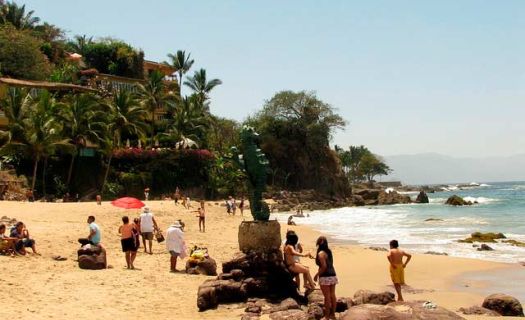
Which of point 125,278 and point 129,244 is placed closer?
point 125,278

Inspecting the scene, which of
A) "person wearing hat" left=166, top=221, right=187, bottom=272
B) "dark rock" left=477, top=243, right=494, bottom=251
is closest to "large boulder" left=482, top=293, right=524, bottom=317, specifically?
"person wearing hat" left=166, top=221, right=187, bottom=272

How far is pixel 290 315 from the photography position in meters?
8.51

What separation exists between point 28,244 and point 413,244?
16.2m

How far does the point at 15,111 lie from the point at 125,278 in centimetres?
2652

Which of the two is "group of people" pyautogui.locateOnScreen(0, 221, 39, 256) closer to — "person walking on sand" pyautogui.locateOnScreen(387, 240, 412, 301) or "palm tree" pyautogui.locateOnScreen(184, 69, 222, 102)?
"person walking on sand" pyautogui.locateOnScreen(387, 240, 412, 301)

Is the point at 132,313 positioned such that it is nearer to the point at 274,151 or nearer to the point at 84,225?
the point at 84,225

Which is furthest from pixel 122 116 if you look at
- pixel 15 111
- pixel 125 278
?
pixel 125 278

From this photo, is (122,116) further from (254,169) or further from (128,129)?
(254,169)

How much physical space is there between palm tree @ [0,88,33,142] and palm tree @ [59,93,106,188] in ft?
9.01

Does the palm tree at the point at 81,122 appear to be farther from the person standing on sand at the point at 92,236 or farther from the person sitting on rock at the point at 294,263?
the person sitting on rock at the point at 294,263

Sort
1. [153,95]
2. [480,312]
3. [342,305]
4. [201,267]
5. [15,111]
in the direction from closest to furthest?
[342,305] < [480,312] < [201,267] < [15,111] < [153,95]

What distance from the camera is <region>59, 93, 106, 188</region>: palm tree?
37844mm

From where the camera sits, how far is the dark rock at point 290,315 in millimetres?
8445

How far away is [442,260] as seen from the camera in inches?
724
